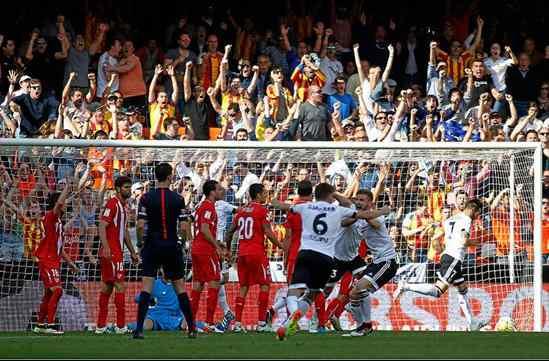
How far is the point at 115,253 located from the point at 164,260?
224 centimetres

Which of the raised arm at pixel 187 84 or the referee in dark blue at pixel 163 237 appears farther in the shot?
the raised arm at pixel 187 84

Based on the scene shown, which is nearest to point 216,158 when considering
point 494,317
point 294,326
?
point 494,317

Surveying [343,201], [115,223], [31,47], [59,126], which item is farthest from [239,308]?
[31,47]

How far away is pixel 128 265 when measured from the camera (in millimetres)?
21516

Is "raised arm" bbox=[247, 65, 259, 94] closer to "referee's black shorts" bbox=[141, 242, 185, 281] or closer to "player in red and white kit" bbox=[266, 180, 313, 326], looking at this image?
"player in red and white kit" bbox=[266, 180, 313, 326]

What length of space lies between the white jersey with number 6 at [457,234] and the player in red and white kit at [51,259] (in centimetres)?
553

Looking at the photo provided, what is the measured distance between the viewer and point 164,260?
16.7 meters

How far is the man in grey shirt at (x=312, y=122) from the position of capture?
24.2 m

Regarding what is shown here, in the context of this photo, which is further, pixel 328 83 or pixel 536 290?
pixel 328 83

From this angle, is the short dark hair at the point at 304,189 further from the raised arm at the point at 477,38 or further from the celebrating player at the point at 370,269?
the raised arm at the point at 477,38

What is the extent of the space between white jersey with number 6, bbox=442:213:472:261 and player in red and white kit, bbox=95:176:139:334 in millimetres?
4756

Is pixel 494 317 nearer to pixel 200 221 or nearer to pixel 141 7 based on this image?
pixel 200 221

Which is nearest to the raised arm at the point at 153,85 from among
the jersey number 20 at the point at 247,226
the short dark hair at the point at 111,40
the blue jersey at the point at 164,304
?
the short dark hair at the point at 111,40

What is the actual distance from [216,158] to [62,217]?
244cm
